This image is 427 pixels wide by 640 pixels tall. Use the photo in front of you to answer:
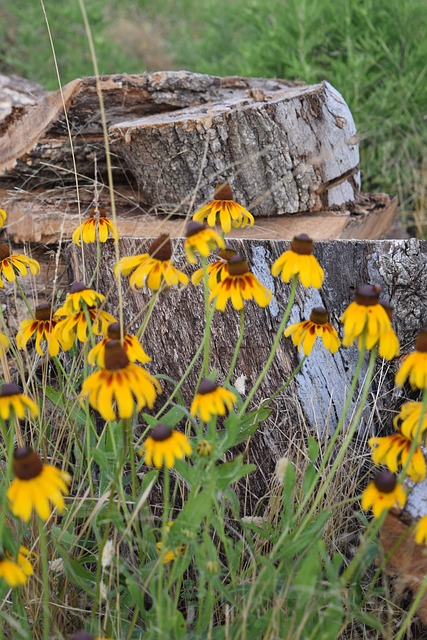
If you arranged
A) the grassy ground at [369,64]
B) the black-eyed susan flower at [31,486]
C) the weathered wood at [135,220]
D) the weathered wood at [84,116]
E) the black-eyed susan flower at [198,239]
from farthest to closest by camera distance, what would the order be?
the grassy ground at [369,64], the weathered wood at [84,116], the weathered wood at [135,220], the black-eyed susan flower at [198,239], the black-eyed susan flower at [31,486]

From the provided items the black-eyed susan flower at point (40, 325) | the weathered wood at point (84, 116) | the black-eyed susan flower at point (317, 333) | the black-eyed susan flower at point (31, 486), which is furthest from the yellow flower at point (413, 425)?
the weathered wood at point (84, 116)

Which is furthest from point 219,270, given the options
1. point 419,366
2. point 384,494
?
point 384,494

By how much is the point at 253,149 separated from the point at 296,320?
0.63m

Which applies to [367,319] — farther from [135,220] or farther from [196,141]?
[135,220]

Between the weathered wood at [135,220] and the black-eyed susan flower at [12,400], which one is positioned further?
the weathered wood at [135,220]

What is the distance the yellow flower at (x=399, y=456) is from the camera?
1349 mm

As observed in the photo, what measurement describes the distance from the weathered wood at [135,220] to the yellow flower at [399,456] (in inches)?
45.6

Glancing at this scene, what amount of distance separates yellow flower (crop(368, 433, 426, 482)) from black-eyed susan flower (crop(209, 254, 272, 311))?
0.37 metres

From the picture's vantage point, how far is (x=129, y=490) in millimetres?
1967

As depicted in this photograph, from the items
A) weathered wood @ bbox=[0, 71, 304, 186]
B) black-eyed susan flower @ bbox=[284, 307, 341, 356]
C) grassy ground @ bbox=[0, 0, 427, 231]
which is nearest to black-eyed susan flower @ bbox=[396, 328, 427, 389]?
black-eyed susan flower @ bbox=[284, 307, 341, 356]

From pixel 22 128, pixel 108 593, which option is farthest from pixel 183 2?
pixel 108 593

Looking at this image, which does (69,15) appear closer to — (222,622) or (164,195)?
(164,195)

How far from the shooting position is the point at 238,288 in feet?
5.02

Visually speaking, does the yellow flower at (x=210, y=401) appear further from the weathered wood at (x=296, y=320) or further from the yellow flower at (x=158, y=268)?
the weathered wood at (x=296, y=320)
